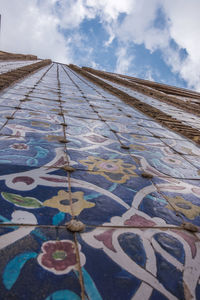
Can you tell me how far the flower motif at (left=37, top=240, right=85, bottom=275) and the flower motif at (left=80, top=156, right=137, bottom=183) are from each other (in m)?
0.53

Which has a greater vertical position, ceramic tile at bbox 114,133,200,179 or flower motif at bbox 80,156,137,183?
ceramic tile at bbox 114,133,200,179

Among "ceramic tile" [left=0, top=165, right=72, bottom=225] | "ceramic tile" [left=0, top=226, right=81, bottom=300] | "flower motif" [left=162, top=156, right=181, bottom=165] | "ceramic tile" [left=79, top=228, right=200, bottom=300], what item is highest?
"flower motif" [left=162, top=156, right=181, bottom=165]

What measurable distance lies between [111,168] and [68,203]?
0.47 metres

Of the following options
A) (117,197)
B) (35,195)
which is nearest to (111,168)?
(117,197)

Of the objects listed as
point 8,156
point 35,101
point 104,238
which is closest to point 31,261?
point 104,238

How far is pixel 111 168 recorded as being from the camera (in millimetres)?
1277

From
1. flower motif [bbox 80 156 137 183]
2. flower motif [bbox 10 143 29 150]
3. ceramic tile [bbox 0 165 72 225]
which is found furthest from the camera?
flower motif [bbox 10 143 29 150]

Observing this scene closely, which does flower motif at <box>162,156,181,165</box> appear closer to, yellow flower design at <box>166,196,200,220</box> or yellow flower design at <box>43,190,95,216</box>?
yellow flower design at <box>166,196,200,220</box>

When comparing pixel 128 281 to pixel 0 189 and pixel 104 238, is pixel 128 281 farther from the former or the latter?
pixel 0 189

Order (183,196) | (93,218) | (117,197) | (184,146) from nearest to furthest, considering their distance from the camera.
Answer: (93,218) → (117,197) → (183,196) → (184,146)

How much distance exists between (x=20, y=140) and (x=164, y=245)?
109 centimetres

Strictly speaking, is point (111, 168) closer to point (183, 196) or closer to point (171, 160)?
point (183, 196)

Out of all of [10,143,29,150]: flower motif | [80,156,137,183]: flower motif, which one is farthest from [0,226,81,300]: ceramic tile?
[10,143,29,150]: flower motif

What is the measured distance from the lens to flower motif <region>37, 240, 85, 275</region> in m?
0.58
